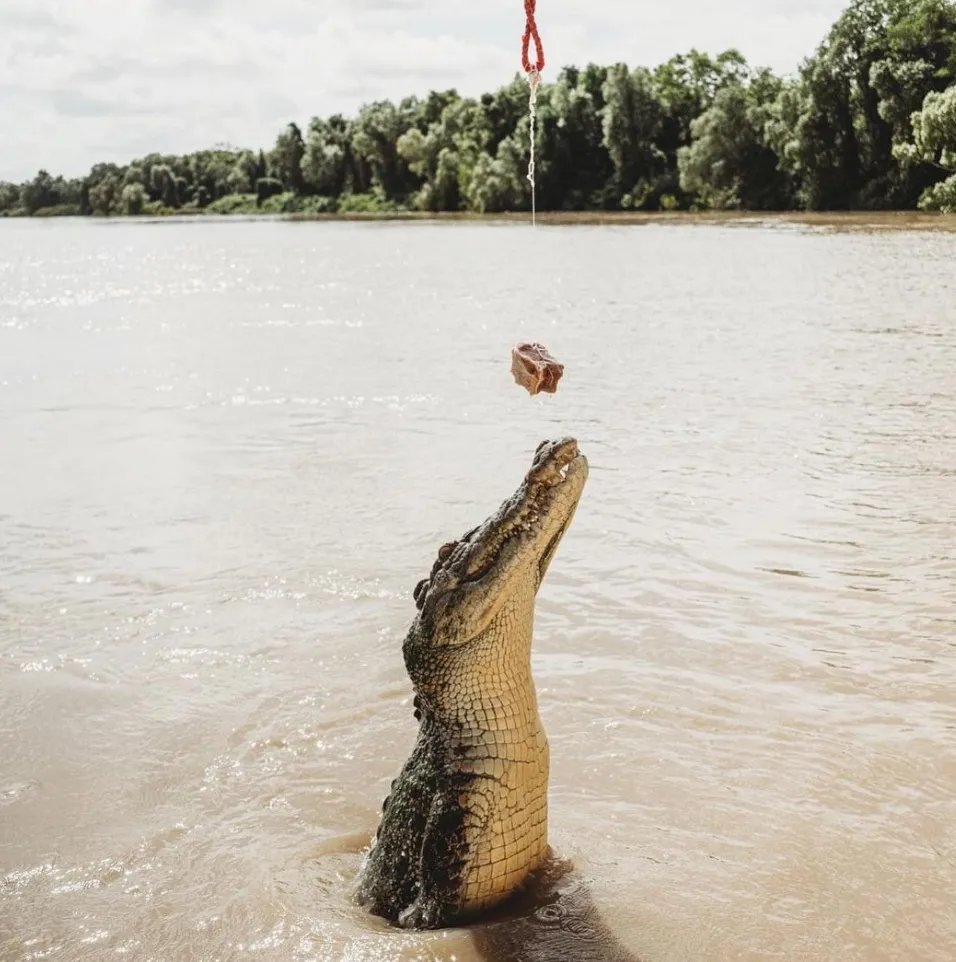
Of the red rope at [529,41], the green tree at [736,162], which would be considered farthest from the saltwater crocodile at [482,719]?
the green tree at [736,162]

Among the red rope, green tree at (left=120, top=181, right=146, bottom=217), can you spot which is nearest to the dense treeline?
green tree at (left=120, top=181, right=146, bottom=217)

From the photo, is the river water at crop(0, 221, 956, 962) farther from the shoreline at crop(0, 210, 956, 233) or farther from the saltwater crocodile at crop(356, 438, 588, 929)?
the shoreline at crop(0, 210, 956, 233)

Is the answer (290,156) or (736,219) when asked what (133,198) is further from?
(736,219)

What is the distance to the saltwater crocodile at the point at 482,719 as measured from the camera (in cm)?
375

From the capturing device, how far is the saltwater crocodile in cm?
375

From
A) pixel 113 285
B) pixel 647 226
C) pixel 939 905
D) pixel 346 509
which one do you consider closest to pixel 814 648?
pixel 939 905

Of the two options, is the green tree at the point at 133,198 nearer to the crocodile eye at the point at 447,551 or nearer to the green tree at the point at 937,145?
the green tree at the point at 937,145

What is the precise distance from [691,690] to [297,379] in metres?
11.0

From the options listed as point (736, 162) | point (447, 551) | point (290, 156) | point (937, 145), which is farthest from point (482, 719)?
point (290, 156)

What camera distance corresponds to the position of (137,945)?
3906 mm

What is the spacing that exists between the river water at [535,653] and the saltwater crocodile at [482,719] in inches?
6.5

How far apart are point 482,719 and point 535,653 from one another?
2.44 m

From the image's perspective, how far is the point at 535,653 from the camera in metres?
6.27

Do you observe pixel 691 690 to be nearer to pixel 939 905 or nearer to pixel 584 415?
pixel 939 905
